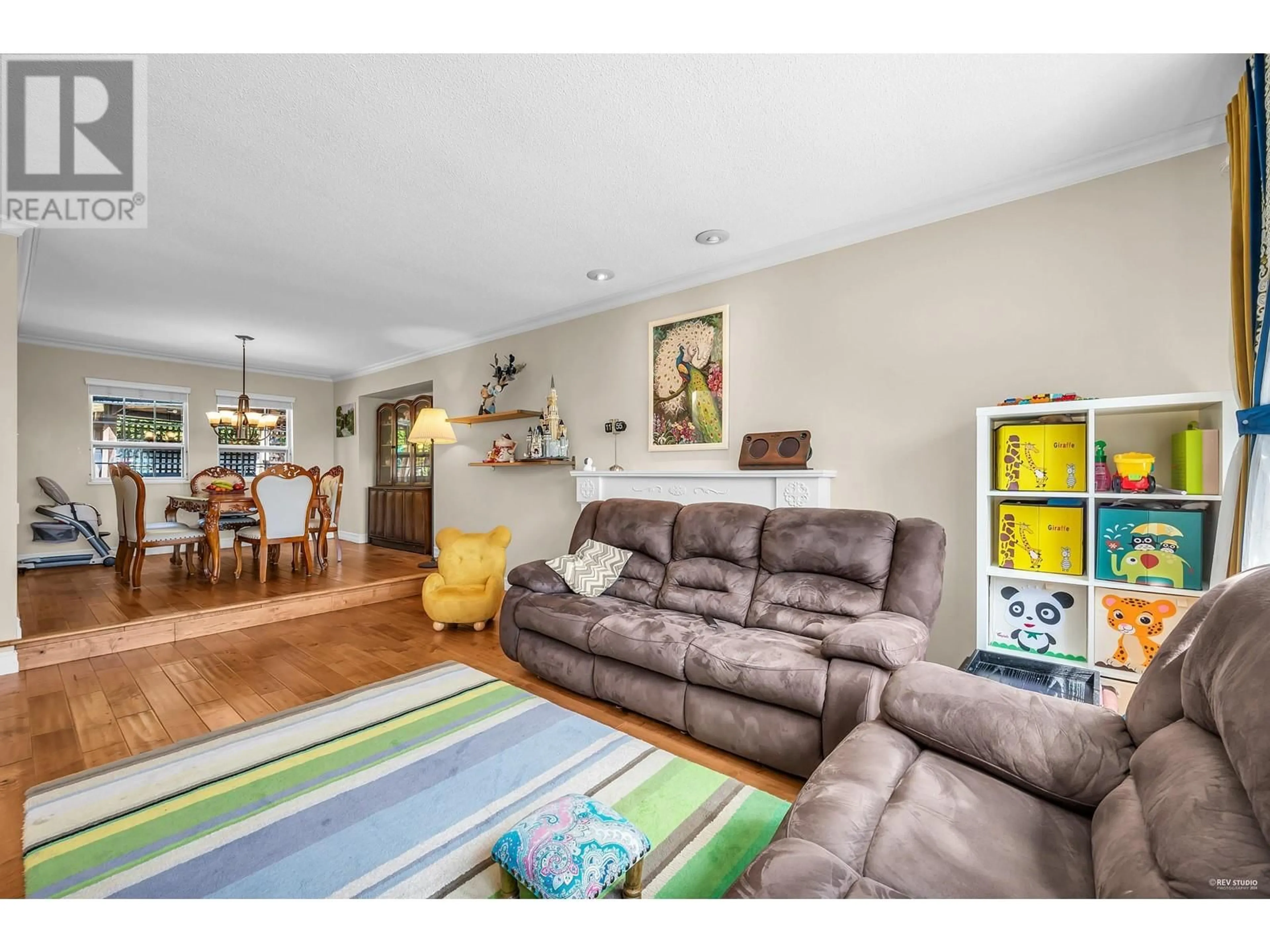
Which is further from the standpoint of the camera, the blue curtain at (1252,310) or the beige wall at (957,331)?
the beige wall at (957,331)

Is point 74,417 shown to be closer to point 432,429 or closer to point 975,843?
point 432,429

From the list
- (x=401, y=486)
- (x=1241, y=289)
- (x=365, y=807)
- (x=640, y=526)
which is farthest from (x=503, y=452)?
(x=1241, y=289)

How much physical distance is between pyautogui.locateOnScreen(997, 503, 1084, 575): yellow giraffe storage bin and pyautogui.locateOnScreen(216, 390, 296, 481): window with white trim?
298 inches

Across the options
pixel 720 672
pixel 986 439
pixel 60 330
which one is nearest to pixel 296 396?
pixel 60 330

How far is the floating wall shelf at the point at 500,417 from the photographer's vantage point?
4.67 metres

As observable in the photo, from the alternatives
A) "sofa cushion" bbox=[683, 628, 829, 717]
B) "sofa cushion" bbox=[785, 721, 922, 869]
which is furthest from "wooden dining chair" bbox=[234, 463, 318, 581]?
"sofa cushion" bbox=[785, 721, 922, 869]

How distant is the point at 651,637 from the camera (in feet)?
7.81

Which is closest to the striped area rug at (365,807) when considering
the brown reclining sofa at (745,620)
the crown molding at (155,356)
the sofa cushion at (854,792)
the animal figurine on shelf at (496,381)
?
the brown reclining sofa at (745,620)

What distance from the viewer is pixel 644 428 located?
3996 mm

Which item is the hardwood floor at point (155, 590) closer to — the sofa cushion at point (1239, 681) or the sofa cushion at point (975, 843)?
the sofa cushion at point (975, 843)

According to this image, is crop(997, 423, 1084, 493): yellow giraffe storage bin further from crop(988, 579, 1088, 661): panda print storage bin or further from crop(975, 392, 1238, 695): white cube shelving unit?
crop(988, 579, 1088, 661): panda print storage bin

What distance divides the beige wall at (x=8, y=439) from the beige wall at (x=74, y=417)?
9.89ft

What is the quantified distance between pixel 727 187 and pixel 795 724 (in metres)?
2.40

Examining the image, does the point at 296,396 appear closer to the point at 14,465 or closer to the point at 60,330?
the point at 60,330
